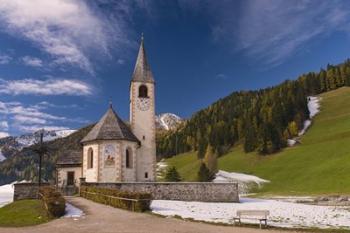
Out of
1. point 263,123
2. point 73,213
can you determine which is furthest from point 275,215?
point 263,123

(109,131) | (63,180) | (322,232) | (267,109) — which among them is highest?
(267,109)

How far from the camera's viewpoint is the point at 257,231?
19.5 metres

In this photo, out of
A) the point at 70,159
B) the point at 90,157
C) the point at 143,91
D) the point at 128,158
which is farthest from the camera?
the point at 143,91

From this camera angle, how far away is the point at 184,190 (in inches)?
1663

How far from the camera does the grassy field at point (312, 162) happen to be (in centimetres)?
7212

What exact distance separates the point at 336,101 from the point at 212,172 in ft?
262

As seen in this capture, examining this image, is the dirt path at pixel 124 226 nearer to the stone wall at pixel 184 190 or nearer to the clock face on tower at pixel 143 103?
the stone wall at pixel 184 190

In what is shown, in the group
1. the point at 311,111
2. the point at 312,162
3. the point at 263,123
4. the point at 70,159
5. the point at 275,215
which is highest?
the point at 311,111

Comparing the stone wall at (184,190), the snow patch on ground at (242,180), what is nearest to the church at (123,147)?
the stone wall at (184,190)

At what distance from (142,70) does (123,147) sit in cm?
1422

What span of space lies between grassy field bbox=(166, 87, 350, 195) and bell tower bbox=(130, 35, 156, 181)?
2531 centimetres

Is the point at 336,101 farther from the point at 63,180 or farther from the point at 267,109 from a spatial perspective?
the point at 63,180

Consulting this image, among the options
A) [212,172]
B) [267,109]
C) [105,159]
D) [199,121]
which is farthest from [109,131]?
[199,121]

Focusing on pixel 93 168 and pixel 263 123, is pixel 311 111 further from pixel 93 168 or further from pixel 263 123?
pixel 93 168
